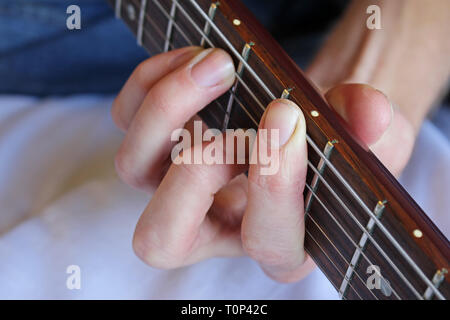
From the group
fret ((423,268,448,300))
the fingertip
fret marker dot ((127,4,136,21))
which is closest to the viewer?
fret ((423,268,448,300))

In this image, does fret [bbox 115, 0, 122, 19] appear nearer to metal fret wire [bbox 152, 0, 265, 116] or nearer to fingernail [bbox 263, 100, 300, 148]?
metal fret wire [bbox 152, 0, 265, 116]

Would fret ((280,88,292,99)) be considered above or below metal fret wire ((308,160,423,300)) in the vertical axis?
above

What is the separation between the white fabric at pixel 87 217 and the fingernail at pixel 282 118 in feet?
0.71

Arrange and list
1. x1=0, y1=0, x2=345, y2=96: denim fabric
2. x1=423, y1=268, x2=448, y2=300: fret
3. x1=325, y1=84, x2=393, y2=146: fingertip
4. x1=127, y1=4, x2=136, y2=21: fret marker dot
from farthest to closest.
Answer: x1=0, y1=0, x2=345, y2=96: denim fabric < x1=127, y1=4, x2=136, y2=21: fret marker dot < x1=325, y1=84, x2=393, y2=146: fingertip < x1=423, y1=268, x2=448, y2=300: fret

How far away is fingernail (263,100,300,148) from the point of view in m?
0.40

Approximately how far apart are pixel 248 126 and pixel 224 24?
0.28 ft

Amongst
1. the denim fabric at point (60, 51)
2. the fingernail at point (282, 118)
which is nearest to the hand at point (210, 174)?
the fingernail at point (282, 118)

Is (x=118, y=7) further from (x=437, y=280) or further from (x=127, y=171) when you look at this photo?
(x=437, y=280)

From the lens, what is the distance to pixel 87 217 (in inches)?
23.6

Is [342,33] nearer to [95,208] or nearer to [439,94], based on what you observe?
[439,94]

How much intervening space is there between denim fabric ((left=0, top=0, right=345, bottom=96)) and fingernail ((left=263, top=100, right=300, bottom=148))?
0.42 metres

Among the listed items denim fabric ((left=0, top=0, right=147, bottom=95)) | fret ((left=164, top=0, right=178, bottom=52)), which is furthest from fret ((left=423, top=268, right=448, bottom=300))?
denim fabric ((left=0, top=0, right=147, bottom=95))

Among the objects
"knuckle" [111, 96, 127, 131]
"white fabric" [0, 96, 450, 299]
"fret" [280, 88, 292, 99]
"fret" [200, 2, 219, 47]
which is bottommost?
"white fabric" [0, 96, 450, 299]

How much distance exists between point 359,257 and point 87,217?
0.31 m
